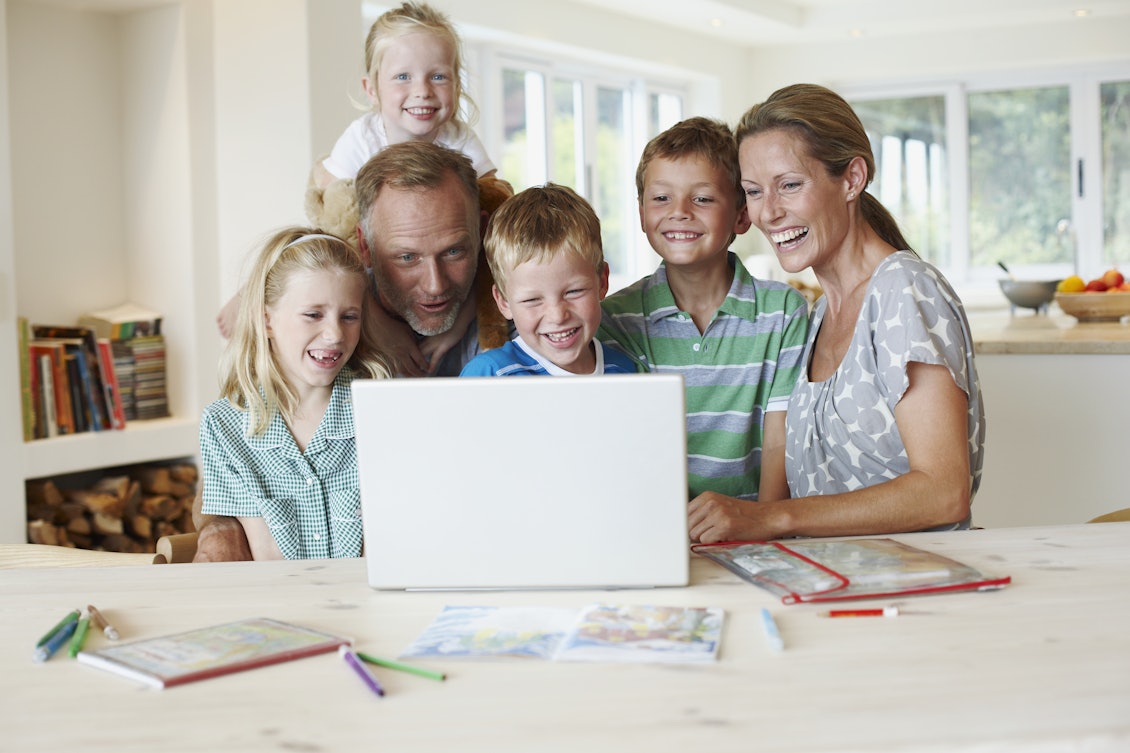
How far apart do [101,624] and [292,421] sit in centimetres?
78

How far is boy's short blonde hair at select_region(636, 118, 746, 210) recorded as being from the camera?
1994 millimetres

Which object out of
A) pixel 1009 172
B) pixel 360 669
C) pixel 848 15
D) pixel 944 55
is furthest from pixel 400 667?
pixel 1009 172

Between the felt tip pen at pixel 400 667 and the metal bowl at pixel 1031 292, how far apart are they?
12.8 feet

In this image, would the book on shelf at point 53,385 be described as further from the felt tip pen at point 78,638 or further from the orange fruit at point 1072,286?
the orange fruit at point 1072,286

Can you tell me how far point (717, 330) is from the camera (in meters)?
2.01

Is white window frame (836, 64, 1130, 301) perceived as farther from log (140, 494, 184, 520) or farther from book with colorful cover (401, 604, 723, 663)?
book with colorful cover (401, 604, 723, 663)

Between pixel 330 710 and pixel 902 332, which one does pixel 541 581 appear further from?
pixel 902 332

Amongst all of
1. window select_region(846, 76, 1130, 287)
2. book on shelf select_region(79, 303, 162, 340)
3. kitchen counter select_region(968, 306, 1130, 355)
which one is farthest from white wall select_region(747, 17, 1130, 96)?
book on shelf select_region(79, 303, 162, 340)

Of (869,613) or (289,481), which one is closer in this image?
(869,613)

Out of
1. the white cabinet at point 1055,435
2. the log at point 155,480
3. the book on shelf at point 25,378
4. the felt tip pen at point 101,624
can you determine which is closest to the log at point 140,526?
the log at point 155,480

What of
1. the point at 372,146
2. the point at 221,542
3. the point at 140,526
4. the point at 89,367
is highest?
the point at 372,146

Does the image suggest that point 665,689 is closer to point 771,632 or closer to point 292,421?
point 771,632

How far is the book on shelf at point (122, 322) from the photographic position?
4.24 m

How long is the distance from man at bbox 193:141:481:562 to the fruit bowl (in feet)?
8.22
